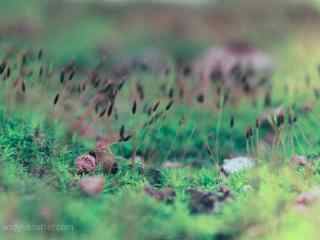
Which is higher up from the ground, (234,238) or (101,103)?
(101,103)

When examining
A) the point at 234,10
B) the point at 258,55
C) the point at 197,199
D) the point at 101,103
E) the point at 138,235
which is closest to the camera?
the point at 138,235

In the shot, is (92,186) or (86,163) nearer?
(92,186)

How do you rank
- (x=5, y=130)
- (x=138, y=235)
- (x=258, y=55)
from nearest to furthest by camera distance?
(x=138, y=235), (x=5, y=130), (x=258, y=55)

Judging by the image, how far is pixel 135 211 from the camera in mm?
1881

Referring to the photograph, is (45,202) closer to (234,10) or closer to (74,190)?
(74,190)

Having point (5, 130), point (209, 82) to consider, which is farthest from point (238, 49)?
point (5, 130)

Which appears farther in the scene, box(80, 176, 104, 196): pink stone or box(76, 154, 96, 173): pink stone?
box(76, 154, 96, 173): pink stone

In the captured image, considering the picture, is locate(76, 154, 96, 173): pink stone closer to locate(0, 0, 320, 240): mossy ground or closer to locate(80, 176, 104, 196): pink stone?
locate(0, 0, 320, 240): mossy ground

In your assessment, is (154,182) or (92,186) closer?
(92,186)

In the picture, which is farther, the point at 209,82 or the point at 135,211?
the point at 209,82

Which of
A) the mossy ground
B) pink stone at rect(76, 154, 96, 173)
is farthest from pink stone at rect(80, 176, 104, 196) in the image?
pink stone at rect(76, 154, 96, 173)

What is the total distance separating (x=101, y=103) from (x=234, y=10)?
4.63 m

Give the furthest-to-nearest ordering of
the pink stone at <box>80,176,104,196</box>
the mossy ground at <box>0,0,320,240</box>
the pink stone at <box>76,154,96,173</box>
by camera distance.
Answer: the pink stone at <box>76,154,96,173</box>
the pink stone at <box>80,176,104,196</box>
the mossy ground at <box>0,0,320,240</box>

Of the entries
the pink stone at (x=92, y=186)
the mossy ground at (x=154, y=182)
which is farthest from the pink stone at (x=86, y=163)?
the pink stone at (x=92, y=186)
